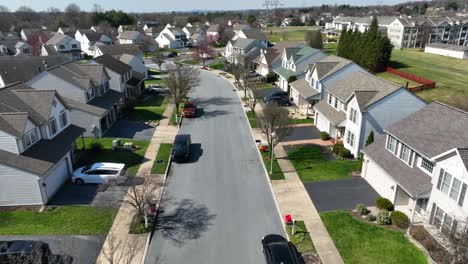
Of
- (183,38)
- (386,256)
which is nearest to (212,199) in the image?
(386,256)

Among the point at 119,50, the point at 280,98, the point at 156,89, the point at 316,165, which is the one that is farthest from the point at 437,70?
the point at 119,50

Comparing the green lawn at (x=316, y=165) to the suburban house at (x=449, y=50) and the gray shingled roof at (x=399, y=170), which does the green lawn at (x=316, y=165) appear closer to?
the gray shingled roof at (x=399, y=170)

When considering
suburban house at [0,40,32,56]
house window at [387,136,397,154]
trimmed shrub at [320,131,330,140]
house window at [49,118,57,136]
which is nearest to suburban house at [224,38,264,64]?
trimmed shrub at [320,131,330,140]

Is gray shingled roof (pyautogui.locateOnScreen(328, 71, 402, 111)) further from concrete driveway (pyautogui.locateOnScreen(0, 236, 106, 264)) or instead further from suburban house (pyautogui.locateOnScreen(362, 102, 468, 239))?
concrete driveway (pyautogui.locateOnScreen(0, 236, 106, 264))

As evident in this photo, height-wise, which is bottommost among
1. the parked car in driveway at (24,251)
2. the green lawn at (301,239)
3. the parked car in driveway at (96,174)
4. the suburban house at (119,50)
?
the green lawn at (301,239)

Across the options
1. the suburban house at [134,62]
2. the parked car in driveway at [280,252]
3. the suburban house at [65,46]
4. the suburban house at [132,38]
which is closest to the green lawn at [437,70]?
Result: the parked car in driveway at [280,252]

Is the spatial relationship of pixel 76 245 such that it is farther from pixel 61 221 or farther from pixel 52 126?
pixel 52 126

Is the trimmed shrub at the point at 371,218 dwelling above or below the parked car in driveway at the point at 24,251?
below
